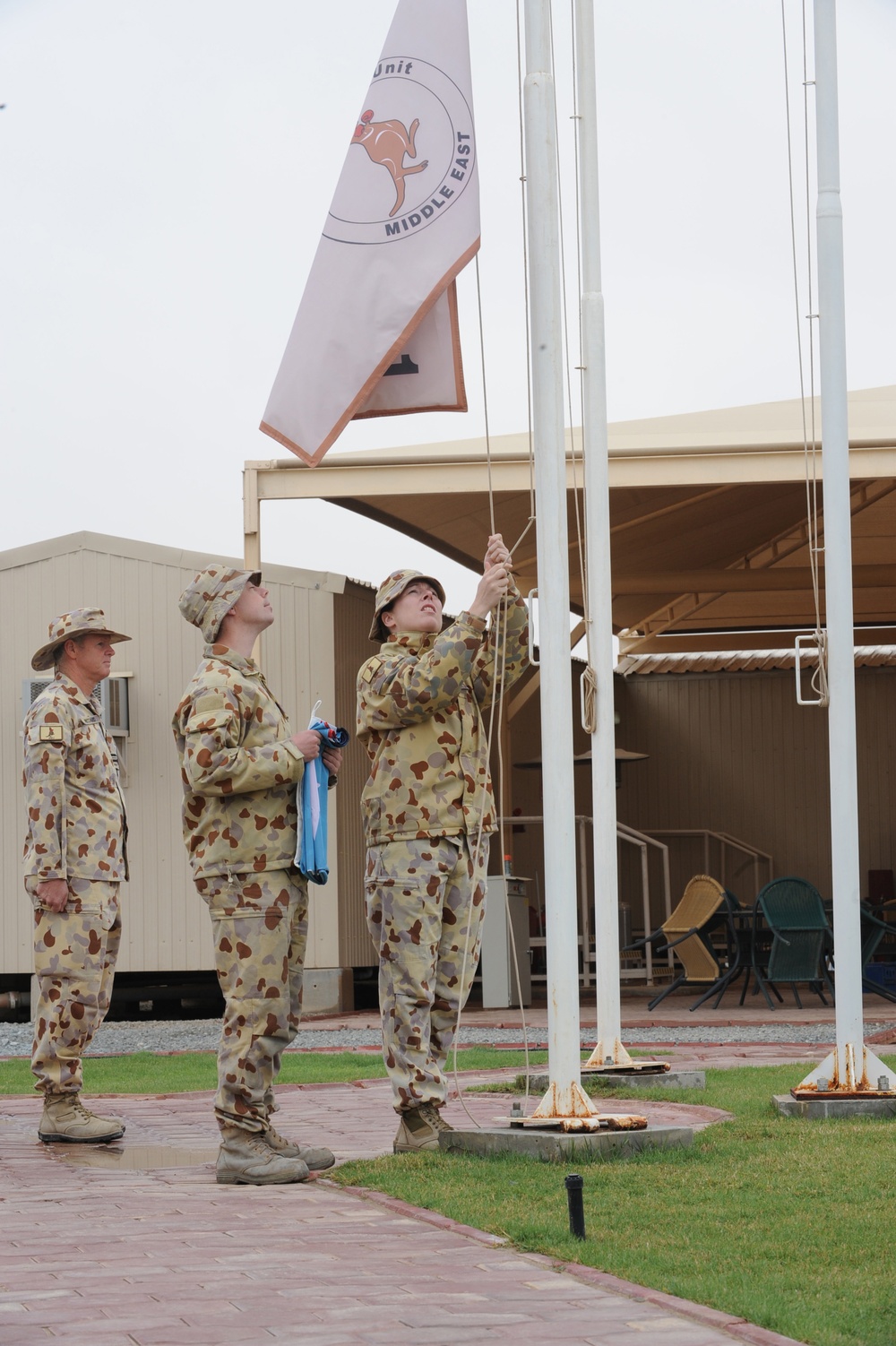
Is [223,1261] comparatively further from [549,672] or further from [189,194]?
[189,194]

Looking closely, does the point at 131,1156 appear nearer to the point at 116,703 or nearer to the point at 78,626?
the point at 78,626

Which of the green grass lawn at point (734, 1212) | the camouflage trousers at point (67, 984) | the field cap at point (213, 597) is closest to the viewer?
the green grass lawn at point (734, 1212)

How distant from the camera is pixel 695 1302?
3162mm

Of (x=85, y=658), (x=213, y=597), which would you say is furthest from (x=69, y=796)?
(x=213, y=597)

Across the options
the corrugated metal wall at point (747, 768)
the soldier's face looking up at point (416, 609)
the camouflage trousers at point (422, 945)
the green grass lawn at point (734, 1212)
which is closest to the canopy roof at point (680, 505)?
the corrugated metal wall at point (747, 768)

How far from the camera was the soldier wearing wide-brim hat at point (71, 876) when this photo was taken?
19.6 ft

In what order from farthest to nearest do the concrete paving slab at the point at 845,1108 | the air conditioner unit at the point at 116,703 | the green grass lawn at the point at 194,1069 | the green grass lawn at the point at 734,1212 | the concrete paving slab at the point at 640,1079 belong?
the air conditioner unit at the point at 116,703, the green grass lawn at the point at 194,1069, the concrete paving slab at the point at 640,1079, the concrete paving slab at the point at 845,1108, the green grass lawn at the point at 734,1212

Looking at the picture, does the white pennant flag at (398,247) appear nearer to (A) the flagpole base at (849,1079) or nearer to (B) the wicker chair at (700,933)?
(A) the flagpole base at (849,1079)

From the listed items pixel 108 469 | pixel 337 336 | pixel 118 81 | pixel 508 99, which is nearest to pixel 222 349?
pixel 108 469

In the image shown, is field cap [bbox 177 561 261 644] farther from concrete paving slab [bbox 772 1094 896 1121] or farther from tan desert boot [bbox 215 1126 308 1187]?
concrete paving slab [bbox 772 1094 896 1121]

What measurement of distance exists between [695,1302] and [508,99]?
5.14 metres

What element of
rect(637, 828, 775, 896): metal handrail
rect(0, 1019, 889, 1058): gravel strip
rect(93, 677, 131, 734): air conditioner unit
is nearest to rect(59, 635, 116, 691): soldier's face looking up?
rect(0, 1019, 889, 1058): gravel strip

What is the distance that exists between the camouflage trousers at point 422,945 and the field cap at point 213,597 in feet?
2.83

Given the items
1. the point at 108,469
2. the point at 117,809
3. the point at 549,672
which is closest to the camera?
the point at 549,672
